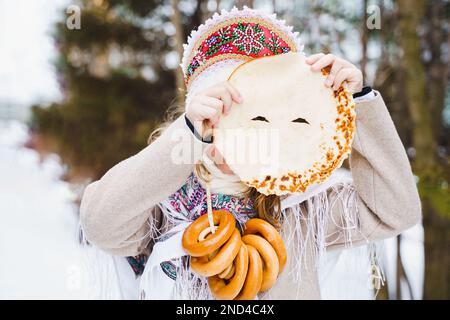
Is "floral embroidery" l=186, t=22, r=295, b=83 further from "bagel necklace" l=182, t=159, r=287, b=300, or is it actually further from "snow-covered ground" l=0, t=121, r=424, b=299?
"snow-covered ground" l=0, t=121, r=424, b=299

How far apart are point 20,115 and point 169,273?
155 cm

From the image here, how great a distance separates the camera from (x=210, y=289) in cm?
64

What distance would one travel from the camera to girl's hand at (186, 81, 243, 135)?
1.74 ft

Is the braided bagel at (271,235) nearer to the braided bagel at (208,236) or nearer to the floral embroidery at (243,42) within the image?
the braided bagel at (208,236)

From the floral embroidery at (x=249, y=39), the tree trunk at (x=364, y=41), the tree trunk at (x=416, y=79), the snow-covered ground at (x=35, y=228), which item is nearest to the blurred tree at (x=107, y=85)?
the snow-covered ground at (x=35, y=228)

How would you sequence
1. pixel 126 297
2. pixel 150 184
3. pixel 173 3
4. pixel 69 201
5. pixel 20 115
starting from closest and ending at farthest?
1. pixel 150 184
2. pixel 126 297
3. pixel 173 3
4. pixel 20 115
5. pixel 69 201

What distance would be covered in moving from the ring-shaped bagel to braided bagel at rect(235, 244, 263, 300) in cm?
2

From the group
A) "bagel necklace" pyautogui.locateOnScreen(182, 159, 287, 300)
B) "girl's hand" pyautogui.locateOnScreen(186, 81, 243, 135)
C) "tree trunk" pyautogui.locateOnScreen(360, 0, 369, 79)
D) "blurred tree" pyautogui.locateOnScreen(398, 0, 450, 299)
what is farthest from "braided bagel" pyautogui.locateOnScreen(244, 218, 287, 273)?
"tree trunk" pyautogui.locateOnScreen(360, 0, 369, 79)

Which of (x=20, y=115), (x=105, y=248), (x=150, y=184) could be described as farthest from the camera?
(x=20, y=115)

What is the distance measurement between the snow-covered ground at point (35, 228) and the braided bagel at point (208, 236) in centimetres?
139

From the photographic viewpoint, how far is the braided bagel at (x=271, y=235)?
2.03 feet

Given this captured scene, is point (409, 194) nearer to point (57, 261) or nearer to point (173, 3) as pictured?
point (173, 3)

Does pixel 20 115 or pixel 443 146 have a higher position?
pixel 20 115

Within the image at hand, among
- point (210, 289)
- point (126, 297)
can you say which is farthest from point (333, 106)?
point (126, 297)
